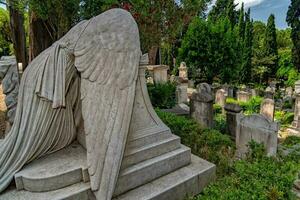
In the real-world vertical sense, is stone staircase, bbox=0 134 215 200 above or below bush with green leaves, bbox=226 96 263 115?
above

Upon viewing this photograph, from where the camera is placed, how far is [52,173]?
2.71m

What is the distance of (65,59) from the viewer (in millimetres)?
2914

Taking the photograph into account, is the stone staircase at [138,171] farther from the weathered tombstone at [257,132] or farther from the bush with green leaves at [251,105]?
the bush with green leaves at [251,105]

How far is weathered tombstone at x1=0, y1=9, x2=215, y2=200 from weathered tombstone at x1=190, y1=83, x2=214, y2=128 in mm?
3237

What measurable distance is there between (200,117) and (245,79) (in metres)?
19.7

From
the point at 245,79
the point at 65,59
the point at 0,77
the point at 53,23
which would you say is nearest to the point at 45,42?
the point at 53,23

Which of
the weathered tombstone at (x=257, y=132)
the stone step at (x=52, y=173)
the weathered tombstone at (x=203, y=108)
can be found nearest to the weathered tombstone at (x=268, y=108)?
the weathered tombstone at (x=203, y=108)

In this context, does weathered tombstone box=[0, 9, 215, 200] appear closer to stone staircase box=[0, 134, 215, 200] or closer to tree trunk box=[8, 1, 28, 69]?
stone staircase box=[0, 134, 215, 200]

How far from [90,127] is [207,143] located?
97.2 inches

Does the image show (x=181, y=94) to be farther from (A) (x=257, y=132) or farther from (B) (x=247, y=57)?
(B) (x=247, y=57)

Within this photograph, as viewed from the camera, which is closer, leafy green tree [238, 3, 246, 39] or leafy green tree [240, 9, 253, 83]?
leafy green tree [240, 9, 253, 83]

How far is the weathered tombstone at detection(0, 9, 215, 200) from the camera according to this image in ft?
8.71

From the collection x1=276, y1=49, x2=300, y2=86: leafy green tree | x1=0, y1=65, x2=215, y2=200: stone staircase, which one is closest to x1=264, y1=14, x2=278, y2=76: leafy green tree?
x1=276, y1=49, x2=300, y2=86: leafy green tree

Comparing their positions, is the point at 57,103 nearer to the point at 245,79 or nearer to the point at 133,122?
the point at 133,122
